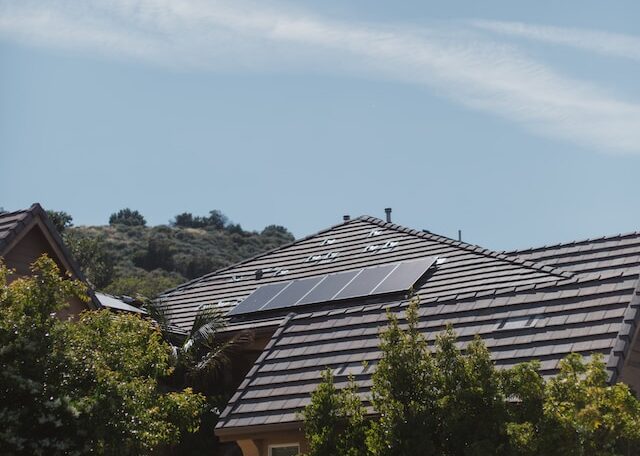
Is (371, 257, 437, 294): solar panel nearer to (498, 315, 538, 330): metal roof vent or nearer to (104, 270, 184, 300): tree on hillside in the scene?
(498, 315, 538, 330): metal roof vent

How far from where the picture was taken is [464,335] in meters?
19.3

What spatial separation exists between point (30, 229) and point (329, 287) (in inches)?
320

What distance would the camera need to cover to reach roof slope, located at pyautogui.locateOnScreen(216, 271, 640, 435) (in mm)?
17703

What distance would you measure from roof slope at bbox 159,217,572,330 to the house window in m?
5.78

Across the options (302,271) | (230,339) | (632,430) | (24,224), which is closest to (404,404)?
(632,430)

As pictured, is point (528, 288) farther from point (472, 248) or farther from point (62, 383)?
point (62, 383)

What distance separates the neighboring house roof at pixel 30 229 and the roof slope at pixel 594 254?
37.0 ft

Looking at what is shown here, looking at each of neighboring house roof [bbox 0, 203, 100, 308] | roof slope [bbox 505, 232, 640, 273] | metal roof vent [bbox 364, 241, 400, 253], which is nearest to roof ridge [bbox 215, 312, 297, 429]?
neighboring house roof [bbox 0, 203, 100, 308]

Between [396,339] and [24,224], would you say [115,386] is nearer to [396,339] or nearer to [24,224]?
[396,339]

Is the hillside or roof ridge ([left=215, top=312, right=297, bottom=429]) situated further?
the hillside

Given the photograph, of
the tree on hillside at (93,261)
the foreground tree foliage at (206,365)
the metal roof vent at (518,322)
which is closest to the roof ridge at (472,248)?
the metal roof vent at (518,322)

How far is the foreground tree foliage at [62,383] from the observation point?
12.6 metres

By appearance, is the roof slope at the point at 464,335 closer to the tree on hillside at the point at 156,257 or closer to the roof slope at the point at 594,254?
the roof slope at the point at 594,254

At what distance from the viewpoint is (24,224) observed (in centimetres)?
2048
